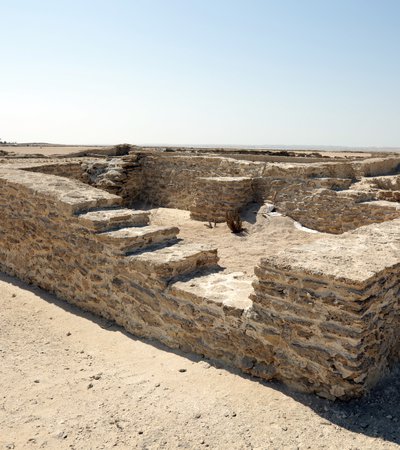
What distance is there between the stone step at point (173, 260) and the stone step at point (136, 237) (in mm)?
131

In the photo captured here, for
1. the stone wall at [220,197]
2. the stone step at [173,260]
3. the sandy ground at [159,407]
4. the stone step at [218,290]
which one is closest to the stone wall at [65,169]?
the stone wall at [220,197]

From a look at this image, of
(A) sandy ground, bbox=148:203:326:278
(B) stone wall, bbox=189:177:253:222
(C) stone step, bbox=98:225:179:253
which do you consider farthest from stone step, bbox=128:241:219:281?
(B) stone wall, bbox=189:177:253:222

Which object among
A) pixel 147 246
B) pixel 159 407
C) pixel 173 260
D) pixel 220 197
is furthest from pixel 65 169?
pixel 159 407

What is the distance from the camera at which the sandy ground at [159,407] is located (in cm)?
265

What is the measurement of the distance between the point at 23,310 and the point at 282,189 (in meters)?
6.94

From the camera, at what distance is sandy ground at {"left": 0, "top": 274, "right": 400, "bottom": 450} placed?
265 centimetres

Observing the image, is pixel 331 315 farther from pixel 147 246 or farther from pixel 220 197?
pixel 220 197

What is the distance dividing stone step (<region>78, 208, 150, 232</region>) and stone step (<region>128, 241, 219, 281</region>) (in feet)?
2.01

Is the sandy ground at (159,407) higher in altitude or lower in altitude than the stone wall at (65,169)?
lower

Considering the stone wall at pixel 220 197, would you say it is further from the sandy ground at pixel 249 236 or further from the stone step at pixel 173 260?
the stone step at pixel 173 260

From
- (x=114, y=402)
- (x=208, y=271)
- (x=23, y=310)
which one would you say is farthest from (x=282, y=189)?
(x=114, y=402)

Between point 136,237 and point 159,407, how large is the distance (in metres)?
1.95

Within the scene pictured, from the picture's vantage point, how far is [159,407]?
297cm

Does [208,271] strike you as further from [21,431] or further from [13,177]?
[13,177]
